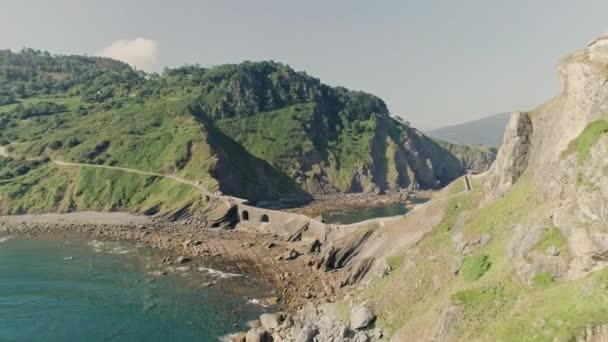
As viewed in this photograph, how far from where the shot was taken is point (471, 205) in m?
52.2

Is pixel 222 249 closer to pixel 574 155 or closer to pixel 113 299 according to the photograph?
pixel 113 299

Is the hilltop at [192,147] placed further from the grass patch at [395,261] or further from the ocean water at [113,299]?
the grass patch at [395,261]

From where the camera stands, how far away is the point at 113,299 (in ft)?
189

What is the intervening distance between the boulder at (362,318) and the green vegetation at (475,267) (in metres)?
9.36

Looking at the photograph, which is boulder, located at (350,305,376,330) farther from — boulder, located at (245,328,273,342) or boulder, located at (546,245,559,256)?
boulder, located at (546,245,559,256)

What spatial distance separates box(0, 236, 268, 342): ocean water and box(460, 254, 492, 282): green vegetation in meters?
26.2

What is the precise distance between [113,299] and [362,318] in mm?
36820

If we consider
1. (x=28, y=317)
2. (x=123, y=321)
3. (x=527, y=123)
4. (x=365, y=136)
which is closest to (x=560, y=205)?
(x=527, y=123)

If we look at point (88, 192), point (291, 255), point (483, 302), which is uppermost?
point (88, 192)

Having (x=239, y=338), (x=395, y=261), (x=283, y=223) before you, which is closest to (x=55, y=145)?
(x=283, y=223)

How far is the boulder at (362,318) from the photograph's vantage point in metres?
39.0

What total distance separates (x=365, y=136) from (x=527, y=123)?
146 meters

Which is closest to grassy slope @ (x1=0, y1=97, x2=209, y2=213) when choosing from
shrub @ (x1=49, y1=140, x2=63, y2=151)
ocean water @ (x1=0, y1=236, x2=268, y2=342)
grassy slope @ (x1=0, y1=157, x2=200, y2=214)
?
grassy slope @ (x1=0, y1=157, x2=200, y2=214)

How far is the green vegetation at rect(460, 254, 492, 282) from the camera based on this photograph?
34594 millimetres
